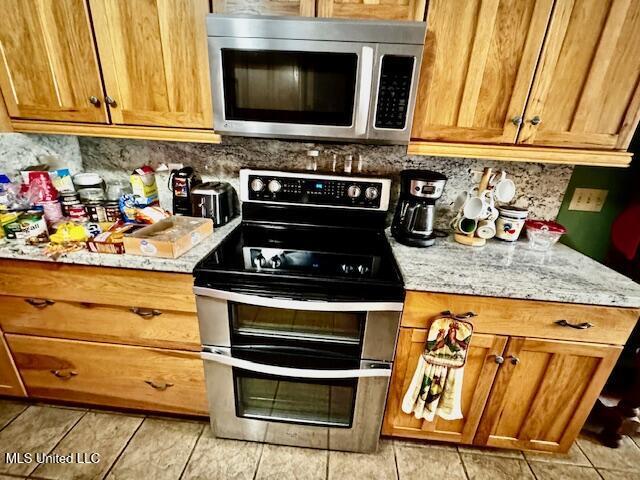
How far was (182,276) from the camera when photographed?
3.79ft

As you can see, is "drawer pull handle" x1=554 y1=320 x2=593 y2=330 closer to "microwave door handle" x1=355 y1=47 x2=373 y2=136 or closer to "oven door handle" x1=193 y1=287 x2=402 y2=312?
"oven door handle" x1=193 y1=287 x2=402 y2=312

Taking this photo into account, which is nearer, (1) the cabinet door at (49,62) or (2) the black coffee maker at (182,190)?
(1) the cabinet door at (49,62)

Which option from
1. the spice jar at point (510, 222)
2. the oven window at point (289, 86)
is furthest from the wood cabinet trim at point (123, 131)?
the spice jar at point (510, 222)

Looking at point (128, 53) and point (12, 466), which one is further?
point (12, 466)

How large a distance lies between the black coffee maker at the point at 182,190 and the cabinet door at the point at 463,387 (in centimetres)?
114

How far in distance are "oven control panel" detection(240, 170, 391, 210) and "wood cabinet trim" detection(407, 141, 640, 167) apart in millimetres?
277

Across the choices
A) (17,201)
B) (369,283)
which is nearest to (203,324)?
(369,283)

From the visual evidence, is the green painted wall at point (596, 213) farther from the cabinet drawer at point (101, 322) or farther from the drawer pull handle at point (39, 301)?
the drawer pull handle at point (39, 301)

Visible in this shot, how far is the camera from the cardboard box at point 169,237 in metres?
1.14

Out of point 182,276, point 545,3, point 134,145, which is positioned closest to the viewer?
point 545,3

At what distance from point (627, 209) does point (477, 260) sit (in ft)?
2.92

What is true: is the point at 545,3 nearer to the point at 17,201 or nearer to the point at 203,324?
the point at 203,324

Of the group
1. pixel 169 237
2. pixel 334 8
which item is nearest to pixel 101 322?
pixel 169 237

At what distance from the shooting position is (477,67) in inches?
42.9
